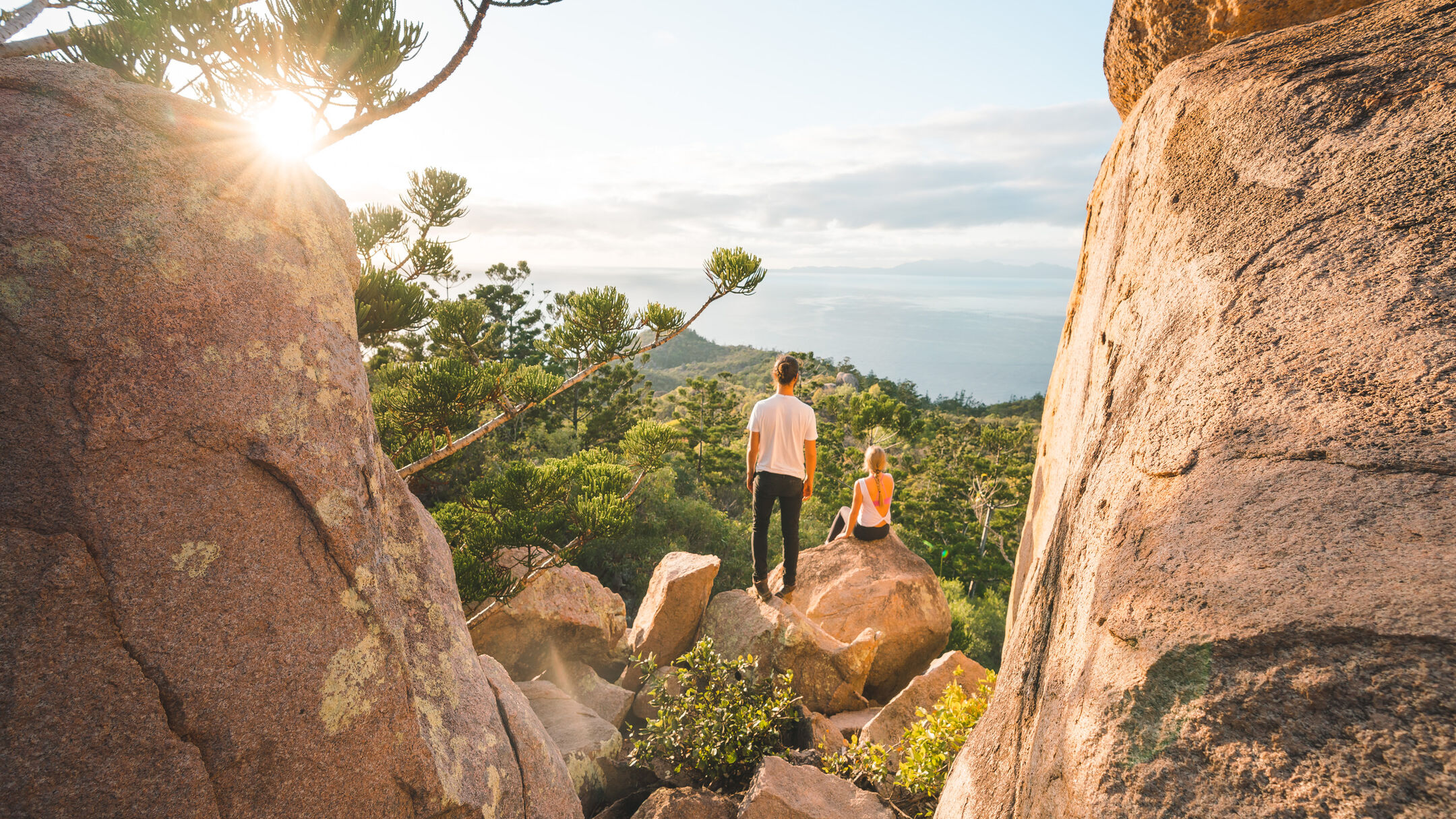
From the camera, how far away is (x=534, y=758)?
305cm

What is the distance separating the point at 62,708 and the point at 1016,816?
2.99 meters

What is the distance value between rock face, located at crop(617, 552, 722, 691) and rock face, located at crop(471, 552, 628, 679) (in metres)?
0.33

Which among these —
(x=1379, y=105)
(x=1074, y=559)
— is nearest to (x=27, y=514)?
(x=1074, y=559)

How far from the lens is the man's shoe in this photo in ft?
18.4

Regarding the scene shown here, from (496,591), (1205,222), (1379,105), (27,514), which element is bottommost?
(496,591)

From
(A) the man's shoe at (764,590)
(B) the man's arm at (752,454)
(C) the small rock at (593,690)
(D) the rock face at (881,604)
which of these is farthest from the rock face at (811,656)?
(B) the man's arm at (752,454)

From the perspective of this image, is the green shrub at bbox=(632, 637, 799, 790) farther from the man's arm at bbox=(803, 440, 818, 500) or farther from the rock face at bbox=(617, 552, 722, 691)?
the man's arm at bbox=(803, 440, 818, 500)

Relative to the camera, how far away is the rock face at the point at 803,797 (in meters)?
3.27

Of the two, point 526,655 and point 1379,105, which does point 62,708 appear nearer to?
point 526,655

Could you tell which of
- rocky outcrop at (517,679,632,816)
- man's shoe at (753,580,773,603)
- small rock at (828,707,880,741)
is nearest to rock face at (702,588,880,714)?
small rock at (828,707,880,741)

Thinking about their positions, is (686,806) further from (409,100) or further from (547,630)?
(409,100)

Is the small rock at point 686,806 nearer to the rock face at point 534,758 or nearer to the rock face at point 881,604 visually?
the rock face at point 534,758

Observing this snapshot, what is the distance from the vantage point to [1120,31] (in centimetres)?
328

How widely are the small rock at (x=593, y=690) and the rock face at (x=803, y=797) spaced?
1.66 metres
